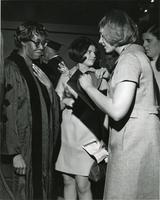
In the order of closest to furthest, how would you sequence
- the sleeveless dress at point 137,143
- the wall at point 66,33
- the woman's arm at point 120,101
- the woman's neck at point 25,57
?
the woman's arm at point 120,101, the sleeveless dress at point 137,143, the woman's neck at point 25,57, the wall at point 66,33

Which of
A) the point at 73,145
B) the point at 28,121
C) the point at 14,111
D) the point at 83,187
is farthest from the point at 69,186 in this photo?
the point at 14,111

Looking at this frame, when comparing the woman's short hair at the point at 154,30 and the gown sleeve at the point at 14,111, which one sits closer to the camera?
the gown sleeve at the point at 14,111

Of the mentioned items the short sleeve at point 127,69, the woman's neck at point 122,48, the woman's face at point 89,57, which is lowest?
the short sleeve at point 127,69

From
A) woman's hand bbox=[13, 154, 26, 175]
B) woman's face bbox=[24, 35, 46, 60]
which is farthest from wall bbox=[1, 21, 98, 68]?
woman's hand bbox=[13, 154, 26, 175]

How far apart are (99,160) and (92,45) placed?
0.88m

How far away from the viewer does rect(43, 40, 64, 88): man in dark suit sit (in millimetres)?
2566

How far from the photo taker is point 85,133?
2.30m

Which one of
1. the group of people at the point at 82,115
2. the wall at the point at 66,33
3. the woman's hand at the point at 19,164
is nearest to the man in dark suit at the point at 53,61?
the group of people at the point at 82,115

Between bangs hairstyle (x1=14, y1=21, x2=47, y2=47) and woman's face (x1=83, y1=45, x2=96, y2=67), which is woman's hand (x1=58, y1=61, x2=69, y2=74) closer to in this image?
woman's face (x1=83, y1=45, x2=96, y2=67)

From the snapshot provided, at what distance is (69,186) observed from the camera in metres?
2.37

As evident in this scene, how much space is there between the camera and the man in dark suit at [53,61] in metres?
2.57

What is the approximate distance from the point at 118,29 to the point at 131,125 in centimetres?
44

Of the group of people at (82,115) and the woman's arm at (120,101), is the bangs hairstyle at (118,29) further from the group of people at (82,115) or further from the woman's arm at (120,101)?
the woman's arm at (120,101)

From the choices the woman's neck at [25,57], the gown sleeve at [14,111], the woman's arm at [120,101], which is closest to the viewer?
the woman's arm at [120,101]
